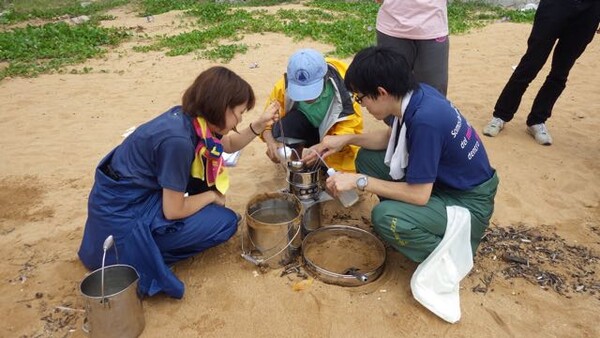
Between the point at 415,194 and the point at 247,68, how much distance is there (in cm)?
441

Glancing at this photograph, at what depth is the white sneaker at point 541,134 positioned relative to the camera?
14.3 feet

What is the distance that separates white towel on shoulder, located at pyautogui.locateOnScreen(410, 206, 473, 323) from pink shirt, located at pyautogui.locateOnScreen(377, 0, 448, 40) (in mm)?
1632

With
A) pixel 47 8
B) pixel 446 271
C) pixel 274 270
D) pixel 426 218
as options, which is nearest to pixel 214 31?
pixel 274 270

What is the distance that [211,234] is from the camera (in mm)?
2686

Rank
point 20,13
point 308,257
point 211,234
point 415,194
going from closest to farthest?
point 415,194
point 211,234
point 308,257
point 20,13

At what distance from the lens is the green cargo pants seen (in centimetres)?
248

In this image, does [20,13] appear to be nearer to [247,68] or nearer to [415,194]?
[247,68]

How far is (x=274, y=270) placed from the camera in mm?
2809

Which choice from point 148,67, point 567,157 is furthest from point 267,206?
point 148,67

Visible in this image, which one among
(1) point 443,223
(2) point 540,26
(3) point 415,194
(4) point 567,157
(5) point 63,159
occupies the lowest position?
(4) point 567,157

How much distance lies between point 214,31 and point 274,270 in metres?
5.81

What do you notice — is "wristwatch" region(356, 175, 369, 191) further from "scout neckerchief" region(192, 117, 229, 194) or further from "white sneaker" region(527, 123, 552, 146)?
"white sneaker" region(527, 123, 552, 146)

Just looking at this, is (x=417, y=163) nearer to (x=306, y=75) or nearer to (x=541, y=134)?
(x=306, y=75)

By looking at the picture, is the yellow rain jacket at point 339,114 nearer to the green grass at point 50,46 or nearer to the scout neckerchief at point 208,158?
the scout neckerchief at point 208,158
